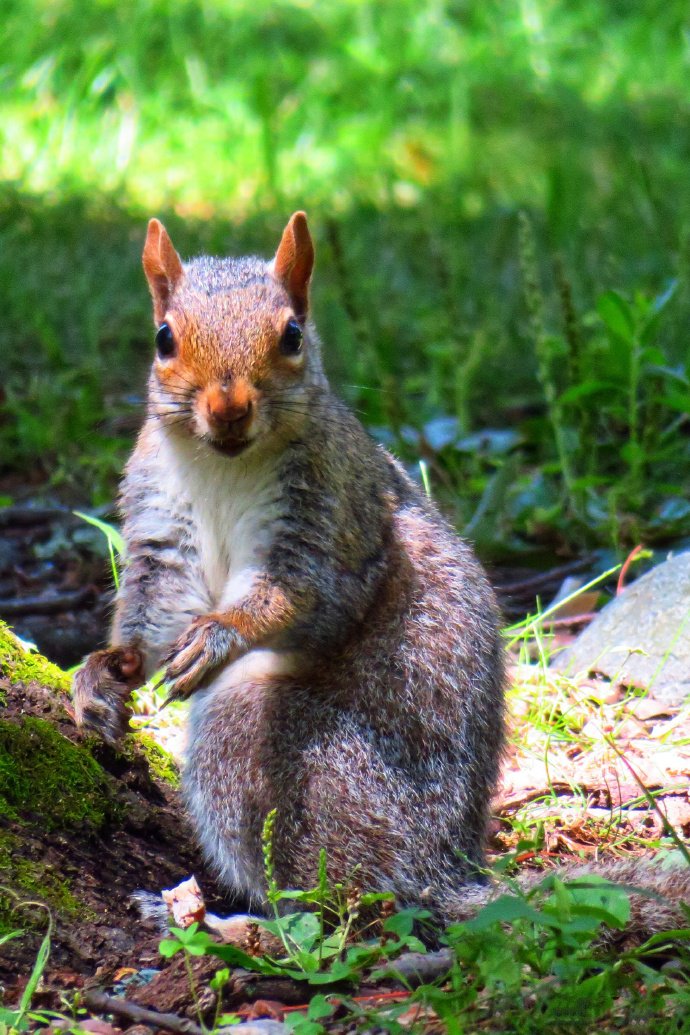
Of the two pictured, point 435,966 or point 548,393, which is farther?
point 548,393

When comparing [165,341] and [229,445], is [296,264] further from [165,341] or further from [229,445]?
[229,445]

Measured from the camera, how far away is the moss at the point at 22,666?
259 centimetres

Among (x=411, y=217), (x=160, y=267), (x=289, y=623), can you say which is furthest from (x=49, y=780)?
(x=411, y=217)

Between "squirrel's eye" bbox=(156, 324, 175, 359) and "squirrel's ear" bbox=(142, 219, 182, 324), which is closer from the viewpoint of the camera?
"squirrel's eye" bbox=(156, 324, 175, 359)

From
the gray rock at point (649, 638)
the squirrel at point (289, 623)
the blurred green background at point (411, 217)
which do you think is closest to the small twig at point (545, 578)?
the blurred green background at point (411, 217)

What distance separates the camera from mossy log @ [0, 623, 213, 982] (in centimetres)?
222

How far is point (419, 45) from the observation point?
7949 mm

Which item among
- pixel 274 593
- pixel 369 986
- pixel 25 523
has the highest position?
pixel 274 593

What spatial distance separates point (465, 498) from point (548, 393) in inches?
17.0

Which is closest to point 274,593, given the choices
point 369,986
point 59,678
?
point 59,678

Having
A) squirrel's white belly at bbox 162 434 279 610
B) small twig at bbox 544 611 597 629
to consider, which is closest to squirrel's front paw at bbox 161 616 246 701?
squirrel's white belly at bbox 162 434 279 610

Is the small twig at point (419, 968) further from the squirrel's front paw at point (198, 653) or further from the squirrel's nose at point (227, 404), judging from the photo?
the squirrel's nose at point (227, 404)

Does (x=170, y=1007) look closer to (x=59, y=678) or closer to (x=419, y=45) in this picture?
(x=59, y=678)

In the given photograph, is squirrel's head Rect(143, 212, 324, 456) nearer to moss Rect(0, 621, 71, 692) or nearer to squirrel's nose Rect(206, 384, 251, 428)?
squirrel's nose Rect(206, 384, 251, 428)
